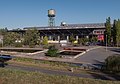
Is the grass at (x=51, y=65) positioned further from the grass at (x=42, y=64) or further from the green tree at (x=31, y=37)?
the green tree at (x=31, y=37)

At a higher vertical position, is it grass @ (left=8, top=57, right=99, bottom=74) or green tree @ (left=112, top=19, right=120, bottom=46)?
green tree @ (left=112, top=19, right=120, bottom=46)

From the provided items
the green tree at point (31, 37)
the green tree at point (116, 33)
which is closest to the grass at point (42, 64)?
the green tree at point (31, 37)

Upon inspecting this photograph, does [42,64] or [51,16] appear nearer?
[42,64]

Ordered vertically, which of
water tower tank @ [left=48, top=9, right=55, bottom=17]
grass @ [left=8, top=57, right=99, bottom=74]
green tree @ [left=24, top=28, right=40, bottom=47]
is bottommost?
grass @ [left=8, top=57, right=99, bottom=74]

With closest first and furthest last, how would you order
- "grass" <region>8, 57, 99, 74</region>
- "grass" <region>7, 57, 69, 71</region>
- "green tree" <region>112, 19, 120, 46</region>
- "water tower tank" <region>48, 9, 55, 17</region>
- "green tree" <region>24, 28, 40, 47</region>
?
"grass" <region>8, 57, 99, 74</region> → "grass" <region>7, 57, 69, 71</region> → "green tree" <region>112, 19, 120, 46</region> → "green tree" <region>24, 28, 40, 47</region> → "water tower tank" <region>48, 9, 55, 17</region>

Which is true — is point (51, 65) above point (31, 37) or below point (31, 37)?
below

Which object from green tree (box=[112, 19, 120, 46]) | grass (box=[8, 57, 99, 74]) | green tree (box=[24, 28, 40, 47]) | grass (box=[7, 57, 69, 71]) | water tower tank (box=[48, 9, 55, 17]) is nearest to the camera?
grass (box=[8, 57, 99, 74])

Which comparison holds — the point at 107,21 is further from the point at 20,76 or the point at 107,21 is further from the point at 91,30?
the point at 20,76

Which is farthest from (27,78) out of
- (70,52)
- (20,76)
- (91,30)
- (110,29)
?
(91,30)

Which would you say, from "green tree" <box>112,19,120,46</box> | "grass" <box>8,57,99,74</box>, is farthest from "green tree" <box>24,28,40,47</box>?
"grass" <box>8,57,99,74</box>

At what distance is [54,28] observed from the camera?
122 m

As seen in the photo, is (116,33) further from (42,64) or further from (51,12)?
(51,12)

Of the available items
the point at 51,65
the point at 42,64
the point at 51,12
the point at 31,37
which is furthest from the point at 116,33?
the point at 51,12

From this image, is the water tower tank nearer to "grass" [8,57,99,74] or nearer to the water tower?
the water tower
